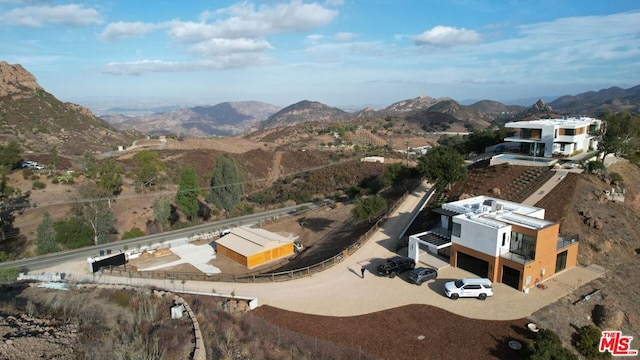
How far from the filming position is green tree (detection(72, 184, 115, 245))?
140ft

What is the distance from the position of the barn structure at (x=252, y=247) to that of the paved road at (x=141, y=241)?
Result: 7499 millimetres

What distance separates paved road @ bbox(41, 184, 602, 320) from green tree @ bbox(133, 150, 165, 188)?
33100 mm

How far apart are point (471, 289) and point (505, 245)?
14.0 feet

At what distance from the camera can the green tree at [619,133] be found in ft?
146

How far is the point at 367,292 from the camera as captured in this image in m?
25.3

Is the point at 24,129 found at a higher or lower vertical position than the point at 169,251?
higher

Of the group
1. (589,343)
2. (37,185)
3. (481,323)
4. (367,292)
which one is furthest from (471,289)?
(37,185)

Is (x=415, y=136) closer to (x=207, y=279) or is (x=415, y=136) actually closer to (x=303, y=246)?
(x=303, y=246)

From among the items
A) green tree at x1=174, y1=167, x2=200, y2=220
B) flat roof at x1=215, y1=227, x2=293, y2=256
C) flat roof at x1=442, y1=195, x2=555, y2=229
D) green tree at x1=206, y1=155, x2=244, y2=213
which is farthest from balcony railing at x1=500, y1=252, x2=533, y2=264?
green tree at x1=174, y1=167, x2=200, y2=220

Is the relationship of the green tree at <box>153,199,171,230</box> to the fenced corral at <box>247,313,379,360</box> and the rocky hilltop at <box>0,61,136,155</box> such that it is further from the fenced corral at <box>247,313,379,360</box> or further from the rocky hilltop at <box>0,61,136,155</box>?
the rocky hilltop at <box>0,61,136,155</box>

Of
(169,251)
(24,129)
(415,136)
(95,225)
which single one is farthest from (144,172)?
(415,136)

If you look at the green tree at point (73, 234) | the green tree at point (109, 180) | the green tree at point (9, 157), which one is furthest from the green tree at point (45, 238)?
the green tree at point (9, 157)

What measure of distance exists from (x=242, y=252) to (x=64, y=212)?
30.4 m

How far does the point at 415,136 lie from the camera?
414ft
